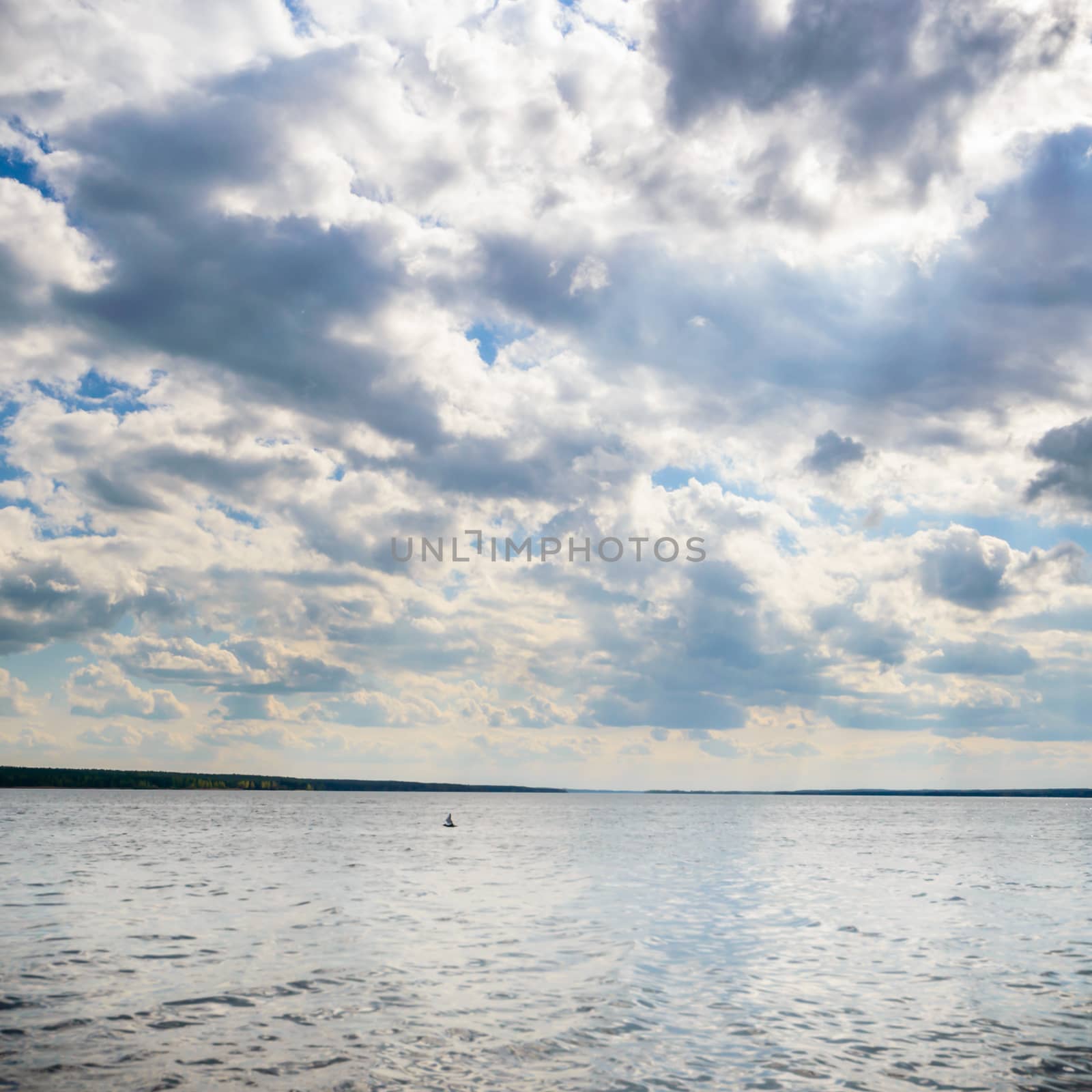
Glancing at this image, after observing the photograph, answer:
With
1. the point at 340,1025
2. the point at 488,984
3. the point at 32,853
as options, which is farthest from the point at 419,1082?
the point at 32,853

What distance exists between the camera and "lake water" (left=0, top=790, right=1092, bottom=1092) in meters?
21.3

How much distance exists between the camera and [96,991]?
2767 centimetres

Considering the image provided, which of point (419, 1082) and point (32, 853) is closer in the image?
point (419, 1082)

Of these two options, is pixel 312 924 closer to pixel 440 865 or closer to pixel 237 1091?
pixel 237 1091

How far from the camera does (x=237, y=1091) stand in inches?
755

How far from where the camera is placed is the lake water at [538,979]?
69.8ft

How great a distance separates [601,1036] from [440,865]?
51.9 meters

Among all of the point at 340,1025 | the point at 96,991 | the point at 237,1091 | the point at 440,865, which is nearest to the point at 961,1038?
the point at 340,1025

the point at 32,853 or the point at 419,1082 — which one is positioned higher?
the point at 419,1082

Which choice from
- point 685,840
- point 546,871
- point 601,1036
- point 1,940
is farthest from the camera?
point 685,840

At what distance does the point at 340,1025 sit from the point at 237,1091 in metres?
5.75

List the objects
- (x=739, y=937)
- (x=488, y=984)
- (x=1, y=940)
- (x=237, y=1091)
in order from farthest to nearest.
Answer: (x=739, y=937), (x=1, y=940), (x=488, y=984), (x=237, y=1091)

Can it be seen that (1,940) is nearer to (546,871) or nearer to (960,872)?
(546,871)

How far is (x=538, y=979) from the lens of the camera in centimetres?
3105
